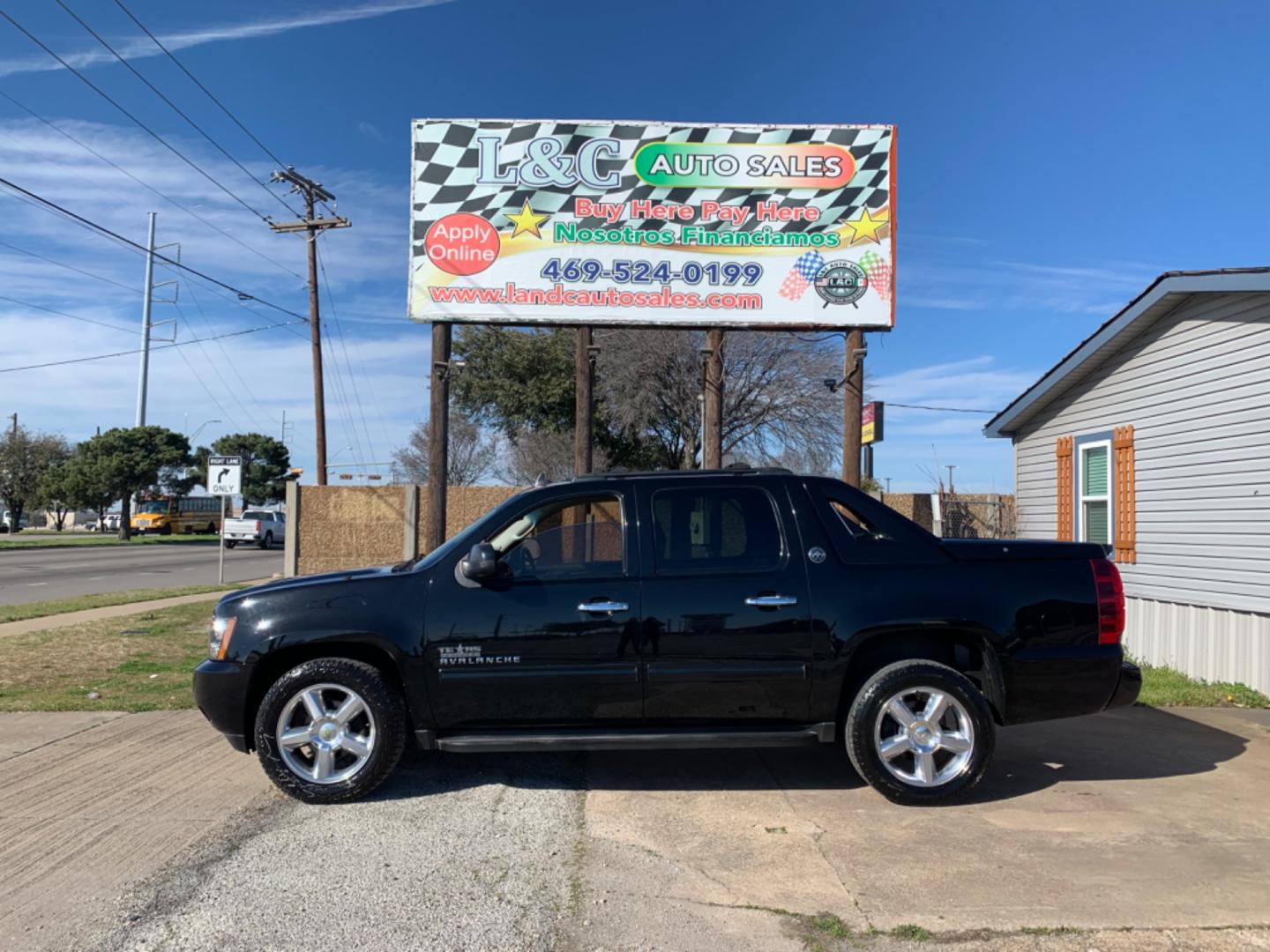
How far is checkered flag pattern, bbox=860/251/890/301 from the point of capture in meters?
11.6

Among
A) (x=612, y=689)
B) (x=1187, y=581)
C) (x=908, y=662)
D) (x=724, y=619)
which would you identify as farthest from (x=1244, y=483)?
(x=612, y=689)

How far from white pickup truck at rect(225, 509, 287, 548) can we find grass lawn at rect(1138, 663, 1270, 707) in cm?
3622

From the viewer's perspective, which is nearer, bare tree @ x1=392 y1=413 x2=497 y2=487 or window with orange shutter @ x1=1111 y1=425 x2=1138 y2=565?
window with orange shutter @ x1=1111 y1=425 x2=1138 y2=565

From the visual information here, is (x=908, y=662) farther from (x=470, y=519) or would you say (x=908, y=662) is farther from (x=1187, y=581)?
(x=470, y=519)

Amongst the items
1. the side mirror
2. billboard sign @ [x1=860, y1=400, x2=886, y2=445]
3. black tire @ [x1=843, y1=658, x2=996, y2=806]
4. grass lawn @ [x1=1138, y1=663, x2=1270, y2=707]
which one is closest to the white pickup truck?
billboard sign @ [x1=860, y1=400, x2=886, y2=445]

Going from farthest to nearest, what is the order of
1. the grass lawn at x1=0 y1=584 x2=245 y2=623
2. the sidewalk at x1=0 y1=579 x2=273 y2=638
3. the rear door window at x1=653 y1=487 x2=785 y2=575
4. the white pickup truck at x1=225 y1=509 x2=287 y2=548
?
1. the white pickup truck at x1=225 y1=509 x2=287 y2=548
2. the grass lawn at x1=0 y1=584 x2=245 y2=623
3. the sidewalk at x1=0 y1=579 x2=273 y2=638
4. the rear door window at x1=653 y1=487 x2=785 y2=575

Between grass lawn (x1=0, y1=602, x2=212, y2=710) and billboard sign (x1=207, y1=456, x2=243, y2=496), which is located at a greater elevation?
billboard sign (x1=207, y1=456, x2=243, y2=496)

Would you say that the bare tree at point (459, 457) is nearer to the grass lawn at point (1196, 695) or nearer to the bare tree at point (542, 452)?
the bare tree at point (542, 452)

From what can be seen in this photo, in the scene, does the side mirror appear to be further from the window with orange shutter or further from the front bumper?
the window with orange shutter

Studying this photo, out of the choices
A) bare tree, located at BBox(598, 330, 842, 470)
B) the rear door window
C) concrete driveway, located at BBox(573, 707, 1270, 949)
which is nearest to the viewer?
concrete driveway, located at BBox(573, 707, 1270, 949)

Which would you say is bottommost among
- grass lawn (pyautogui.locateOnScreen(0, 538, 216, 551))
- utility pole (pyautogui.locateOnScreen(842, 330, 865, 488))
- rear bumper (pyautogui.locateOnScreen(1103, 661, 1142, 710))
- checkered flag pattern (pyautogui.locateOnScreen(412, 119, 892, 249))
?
grass lawn (pyautogui.locateOnScreen(0, 538, 216, 551))

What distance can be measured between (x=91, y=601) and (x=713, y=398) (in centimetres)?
1130

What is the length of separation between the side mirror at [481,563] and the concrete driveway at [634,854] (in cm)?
126

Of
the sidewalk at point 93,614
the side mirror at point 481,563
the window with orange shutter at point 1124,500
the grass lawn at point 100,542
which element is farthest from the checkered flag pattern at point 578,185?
the grass lawn at point 100,542
